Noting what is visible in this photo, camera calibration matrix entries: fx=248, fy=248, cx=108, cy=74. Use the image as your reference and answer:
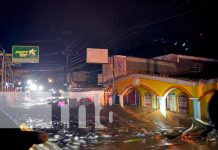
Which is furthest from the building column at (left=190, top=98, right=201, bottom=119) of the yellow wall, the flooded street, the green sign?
the green sign

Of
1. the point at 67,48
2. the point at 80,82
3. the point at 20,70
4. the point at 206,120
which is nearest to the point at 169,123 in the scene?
the point at 206,120

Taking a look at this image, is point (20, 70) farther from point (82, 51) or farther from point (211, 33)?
point (211, 33)

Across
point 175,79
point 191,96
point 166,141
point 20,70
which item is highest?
point 20,70

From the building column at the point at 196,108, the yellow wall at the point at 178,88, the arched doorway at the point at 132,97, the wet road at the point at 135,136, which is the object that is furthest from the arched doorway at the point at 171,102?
the arched doorway at the point at 132,97

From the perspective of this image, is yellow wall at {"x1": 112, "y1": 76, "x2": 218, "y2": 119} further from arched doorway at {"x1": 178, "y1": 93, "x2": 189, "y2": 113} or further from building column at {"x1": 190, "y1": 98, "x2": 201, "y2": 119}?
arched doorway at {"x1": 178, "y1": 93, "x2": 189, "y2": 113}

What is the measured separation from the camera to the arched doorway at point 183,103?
2200 centimetres

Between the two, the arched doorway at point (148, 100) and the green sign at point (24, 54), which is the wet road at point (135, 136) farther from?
the green sign at point (24, 54)

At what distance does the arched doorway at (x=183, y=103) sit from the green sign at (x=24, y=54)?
573 inches

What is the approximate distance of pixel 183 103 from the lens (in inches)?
880

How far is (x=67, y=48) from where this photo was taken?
29.0 meters

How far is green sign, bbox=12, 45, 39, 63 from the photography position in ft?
80.7

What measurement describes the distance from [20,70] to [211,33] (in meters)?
30.5

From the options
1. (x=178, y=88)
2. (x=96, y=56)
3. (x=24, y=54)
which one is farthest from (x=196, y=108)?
(x=24, y=54)

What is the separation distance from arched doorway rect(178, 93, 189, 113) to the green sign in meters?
14.6
